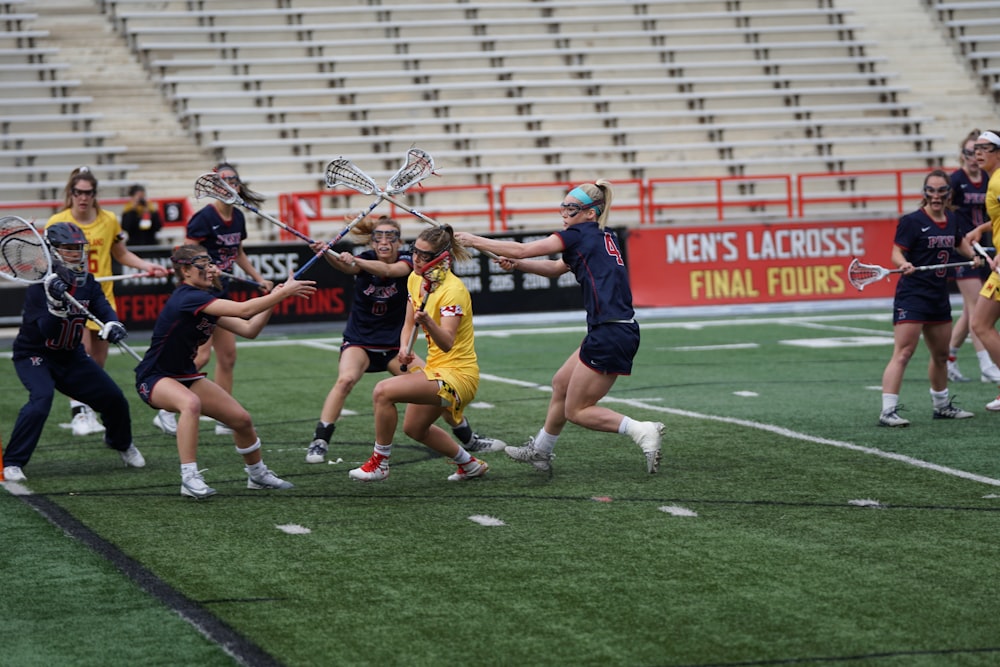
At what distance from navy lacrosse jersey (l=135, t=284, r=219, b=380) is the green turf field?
74cm

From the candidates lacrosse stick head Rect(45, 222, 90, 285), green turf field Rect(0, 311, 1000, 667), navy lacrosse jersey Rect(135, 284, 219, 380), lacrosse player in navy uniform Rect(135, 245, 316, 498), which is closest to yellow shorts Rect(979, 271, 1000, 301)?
green turf field Rect(0, 311, 1000, 667)

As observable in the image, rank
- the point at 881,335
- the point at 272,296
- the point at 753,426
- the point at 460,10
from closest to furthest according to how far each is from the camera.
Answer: the point at 272,296
the point at 753,426
the point at 881,335
the point at 460,10

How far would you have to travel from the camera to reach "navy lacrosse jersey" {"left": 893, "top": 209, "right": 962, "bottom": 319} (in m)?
10.2

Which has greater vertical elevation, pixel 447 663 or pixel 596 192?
pixel 596 192

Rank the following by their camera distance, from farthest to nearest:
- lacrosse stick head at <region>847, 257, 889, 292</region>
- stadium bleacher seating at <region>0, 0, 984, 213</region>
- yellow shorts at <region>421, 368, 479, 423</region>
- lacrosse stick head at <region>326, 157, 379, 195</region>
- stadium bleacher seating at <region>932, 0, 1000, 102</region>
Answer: stadium bleacher seating at <region>932, 0, 1000, 102</region>, stadium bleacher seating at <region>0, 0, 984, 213</region>, lacrosse stick head at <region>847, 257, 889, 292</region>, lacrosse stick head at <region>326, 157, 379, 195</region>, yellow shorts at <region>421, 368, 479, 423</region>

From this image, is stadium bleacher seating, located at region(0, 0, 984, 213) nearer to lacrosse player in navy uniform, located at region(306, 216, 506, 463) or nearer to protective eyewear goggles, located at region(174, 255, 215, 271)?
lacrosse player in navy uniform, located at region(306, 216, 506, 463)

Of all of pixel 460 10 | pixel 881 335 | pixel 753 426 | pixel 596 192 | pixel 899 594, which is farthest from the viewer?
pixel 460 10

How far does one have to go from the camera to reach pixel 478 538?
278 inches

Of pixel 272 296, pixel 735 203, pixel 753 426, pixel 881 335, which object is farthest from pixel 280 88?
pixel 272 296

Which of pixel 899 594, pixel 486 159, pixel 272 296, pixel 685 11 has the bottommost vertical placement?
pixel 899 594

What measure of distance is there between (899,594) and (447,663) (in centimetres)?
194

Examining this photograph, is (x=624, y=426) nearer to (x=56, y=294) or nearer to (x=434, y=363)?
(x=434, y=363)

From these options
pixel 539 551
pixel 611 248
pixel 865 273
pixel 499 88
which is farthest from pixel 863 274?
pixel 499 88

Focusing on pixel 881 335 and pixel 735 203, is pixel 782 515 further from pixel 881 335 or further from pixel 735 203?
pixel 735 203
